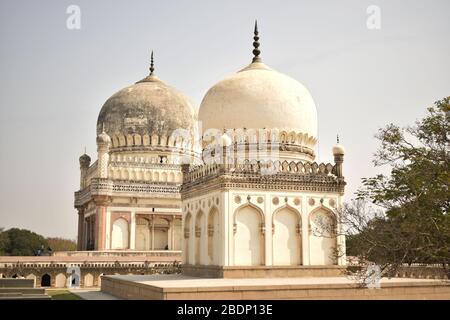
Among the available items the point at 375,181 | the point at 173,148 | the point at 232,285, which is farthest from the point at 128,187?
the point at 375,181

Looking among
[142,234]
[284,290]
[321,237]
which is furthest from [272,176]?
[142,234]

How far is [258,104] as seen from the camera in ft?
61.5

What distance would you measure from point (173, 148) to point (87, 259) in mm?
11320

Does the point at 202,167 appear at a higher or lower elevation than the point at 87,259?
higher

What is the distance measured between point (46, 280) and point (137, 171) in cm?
965

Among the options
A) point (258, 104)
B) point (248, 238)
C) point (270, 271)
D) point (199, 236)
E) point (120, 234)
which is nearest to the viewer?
point (270, 271)

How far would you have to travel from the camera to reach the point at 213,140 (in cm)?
1911

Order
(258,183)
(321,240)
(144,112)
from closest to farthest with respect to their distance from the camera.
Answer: (258,183) < (321,240) < (144,112)

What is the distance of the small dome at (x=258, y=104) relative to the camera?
18781mm

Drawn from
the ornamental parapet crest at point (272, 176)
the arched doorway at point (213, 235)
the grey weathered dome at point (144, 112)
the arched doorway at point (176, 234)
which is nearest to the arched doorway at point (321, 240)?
the ornamental parapet crest at point (272, 176)

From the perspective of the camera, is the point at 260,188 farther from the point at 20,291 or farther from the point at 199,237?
the point at 20,291

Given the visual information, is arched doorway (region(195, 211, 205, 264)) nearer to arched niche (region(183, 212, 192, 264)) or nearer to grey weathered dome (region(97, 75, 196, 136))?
arched niche (region(183, 212, 192, 264))

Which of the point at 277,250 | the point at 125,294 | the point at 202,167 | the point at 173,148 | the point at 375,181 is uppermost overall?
the point at 173,148
